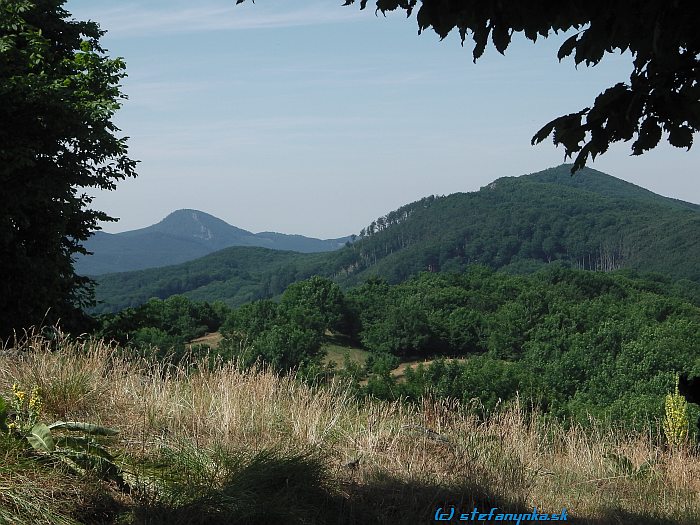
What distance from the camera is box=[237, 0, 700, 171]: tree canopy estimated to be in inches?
118

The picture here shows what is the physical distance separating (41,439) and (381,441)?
7.69 feet

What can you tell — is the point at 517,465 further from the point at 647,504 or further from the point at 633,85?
the point at 633,85

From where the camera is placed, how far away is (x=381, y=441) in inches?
209

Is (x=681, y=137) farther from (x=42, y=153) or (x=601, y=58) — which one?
(x=42, y=153)

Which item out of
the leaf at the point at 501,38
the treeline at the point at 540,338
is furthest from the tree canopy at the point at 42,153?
the treeline at the point at 540,338

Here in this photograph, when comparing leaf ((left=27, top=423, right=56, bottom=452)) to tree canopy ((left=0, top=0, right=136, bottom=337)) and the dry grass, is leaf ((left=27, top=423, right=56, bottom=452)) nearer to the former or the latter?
the dry grass

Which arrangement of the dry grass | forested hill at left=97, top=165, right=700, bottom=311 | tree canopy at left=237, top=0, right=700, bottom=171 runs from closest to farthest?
tree canopy at left=237, top=0, right=700, bottom=171 → the dry grass → forested hill at left=97, top=165, right=700, bottom=311

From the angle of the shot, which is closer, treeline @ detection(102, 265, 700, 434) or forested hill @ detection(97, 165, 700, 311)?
treeline @ detection(102, 265, 700, 434)

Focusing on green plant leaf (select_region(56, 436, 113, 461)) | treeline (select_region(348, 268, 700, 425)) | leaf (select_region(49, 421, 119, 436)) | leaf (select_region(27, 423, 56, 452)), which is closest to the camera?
leaf (select_region(27, 423, 56, 452))

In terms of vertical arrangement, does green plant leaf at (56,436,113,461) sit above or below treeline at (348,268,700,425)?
above

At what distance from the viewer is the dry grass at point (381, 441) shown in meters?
4.65

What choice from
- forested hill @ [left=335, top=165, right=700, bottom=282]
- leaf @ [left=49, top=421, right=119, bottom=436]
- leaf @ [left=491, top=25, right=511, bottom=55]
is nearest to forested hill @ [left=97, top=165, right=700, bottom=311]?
forested hill @ [left=335, top=165, right=700, bottom=282]

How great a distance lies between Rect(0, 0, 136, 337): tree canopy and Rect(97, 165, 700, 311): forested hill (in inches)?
5145

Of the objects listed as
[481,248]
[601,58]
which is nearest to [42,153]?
[601,58]
